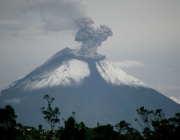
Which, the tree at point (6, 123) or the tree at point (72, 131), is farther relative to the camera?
the tree at point (6, 123)

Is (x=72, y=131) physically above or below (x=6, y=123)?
below

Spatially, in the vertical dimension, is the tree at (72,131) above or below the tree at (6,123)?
below

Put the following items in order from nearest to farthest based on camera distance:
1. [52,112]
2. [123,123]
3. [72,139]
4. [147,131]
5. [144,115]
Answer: [72,139] → [147,131] → [144,115] → [52,112] → [123,123]

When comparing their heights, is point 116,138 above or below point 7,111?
below

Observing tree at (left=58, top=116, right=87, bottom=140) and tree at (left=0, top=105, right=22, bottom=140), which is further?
tree at (left=0, top=105, right=22, bottom=140)

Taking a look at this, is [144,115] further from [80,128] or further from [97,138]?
[80,128]

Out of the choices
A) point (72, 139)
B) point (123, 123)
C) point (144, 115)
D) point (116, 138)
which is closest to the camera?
point (72, 139)

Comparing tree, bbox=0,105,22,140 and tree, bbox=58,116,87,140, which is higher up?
tree, bbox=0,105,22,140

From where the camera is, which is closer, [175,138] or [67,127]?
[67,127]

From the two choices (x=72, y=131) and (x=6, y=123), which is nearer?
(x=72, y=131)

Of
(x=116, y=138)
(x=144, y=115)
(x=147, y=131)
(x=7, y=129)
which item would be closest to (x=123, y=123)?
(x=144, y=115)
